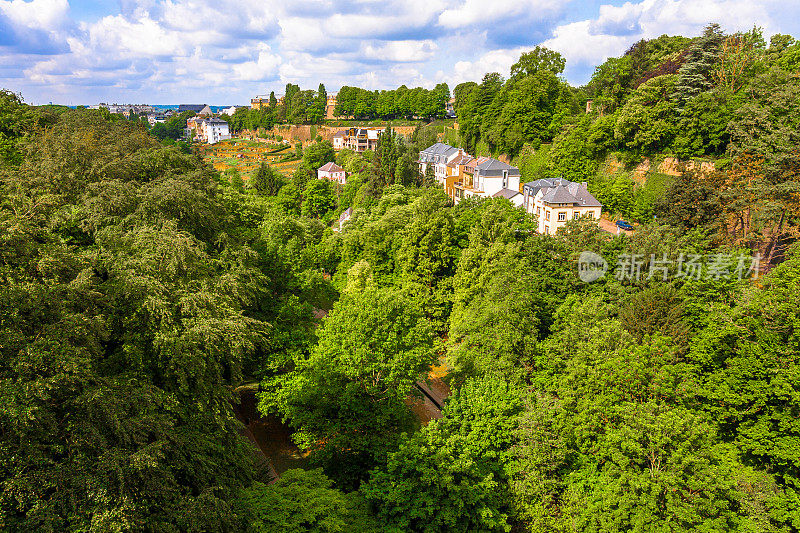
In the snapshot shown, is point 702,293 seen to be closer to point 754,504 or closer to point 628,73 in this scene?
point 754,504

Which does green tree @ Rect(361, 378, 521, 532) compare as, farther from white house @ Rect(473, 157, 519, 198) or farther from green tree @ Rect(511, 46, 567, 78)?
green tree @ Rect(511, 46, 567, 78)

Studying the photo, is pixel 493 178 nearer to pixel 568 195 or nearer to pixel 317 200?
pixel 568 195

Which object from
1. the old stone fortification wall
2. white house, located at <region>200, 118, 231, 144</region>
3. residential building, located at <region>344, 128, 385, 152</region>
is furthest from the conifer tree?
white house, located at <region>200, 118, 231, 144</region>

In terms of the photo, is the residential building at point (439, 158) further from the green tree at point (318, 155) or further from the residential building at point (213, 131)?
the residential building at point (213, 131)

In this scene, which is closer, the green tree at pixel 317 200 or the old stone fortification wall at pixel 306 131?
the green tree at pixel 317 200

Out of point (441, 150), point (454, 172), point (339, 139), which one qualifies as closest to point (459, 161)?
point (454, 172)

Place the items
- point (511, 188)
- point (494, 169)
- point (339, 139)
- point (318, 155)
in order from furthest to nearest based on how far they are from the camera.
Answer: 1. point (339, 139)
2. point (318, 155)
3. point (511, 188)
4. point (494, 169)

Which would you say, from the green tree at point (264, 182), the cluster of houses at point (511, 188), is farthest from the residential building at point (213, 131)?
the cluster of houses at point (511, 188)
